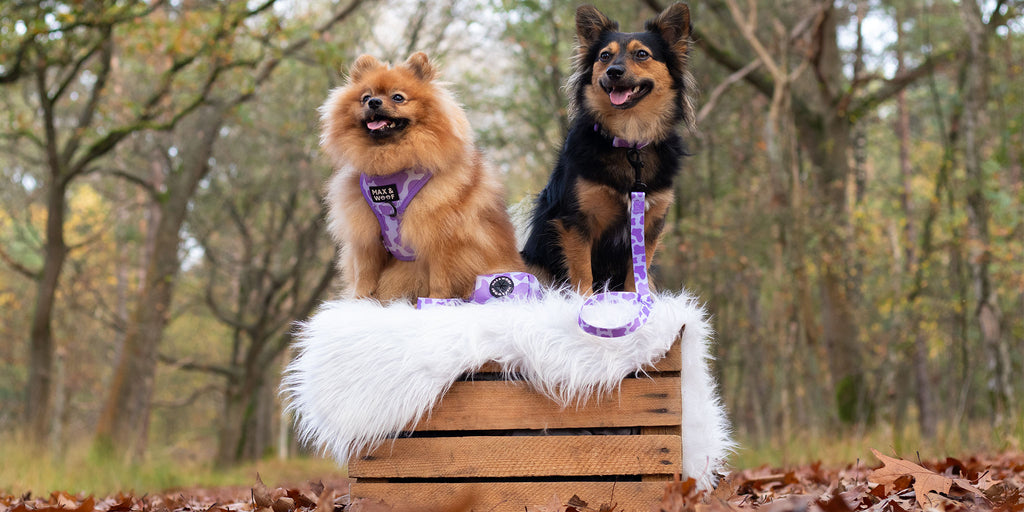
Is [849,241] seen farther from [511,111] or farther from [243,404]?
[243,404]

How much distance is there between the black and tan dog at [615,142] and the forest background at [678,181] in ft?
5.18

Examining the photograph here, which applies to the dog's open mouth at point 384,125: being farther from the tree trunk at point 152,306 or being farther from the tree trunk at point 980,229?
the tree trunk at point 152,306

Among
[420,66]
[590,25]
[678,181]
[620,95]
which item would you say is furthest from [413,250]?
[678,181]

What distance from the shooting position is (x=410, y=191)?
3150 mm

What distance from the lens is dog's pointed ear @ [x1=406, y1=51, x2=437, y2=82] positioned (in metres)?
3.33

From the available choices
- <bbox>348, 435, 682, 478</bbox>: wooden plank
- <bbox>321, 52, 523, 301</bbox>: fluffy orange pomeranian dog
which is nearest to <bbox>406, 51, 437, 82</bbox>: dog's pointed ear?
<bbox>321, 52, 523, 301</bbox>: fluffy orange pomeranian dog

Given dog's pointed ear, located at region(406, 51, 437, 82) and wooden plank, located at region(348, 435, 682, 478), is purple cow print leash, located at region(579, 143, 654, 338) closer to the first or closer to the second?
wooden plank, located at region(348, 435, 682, 478)

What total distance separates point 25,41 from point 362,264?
6180mm

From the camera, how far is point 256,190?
42.9 ft

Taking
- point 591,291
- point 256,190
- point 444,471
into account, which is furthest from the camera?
point 256,190

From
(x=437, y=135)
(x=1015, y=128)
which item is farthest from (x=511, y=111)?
(x=437, y=135)

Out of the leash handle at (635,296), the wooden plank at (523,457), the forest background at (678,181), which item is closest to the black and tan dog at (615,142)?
the leash handle at (635,296)

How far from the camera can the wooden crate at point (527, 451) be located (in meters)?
2.56

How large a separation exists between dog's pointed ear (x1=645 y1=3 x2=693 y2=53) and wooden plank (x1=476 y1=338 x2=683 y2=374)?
1.42m
